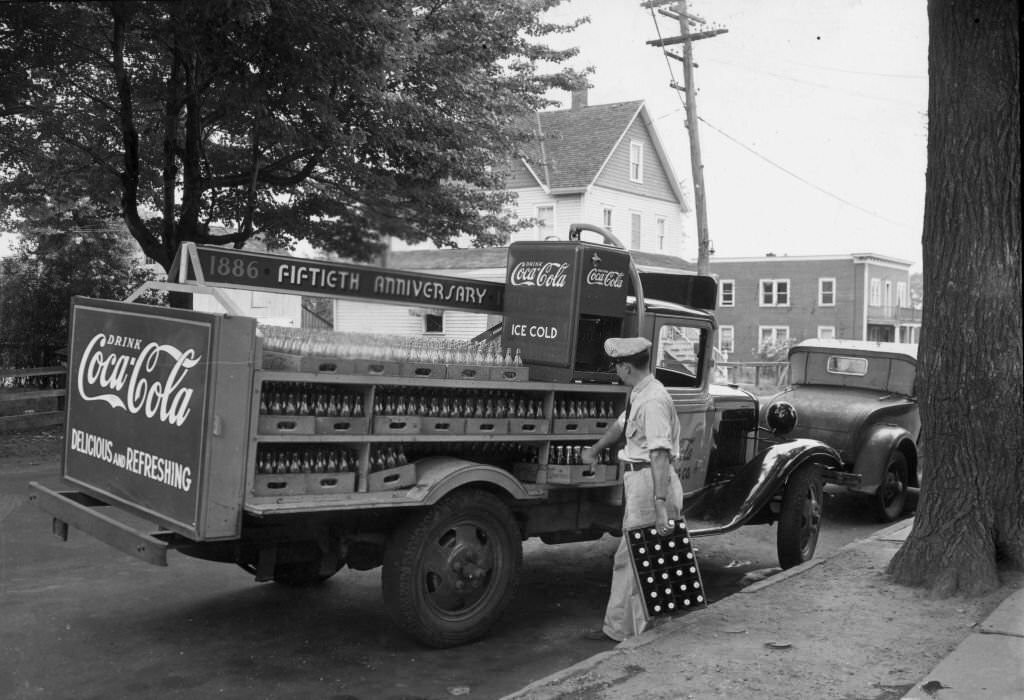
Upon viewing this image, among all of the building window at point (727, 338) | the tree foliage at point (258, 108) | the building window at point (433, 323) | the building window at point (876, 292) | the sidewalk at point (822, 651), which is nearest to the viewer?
the sidewalk at point (822, 651)

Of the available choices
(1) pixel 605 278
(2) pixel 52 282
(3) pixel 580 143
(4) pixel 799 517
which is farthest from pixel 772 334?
(1) pixel 605 278

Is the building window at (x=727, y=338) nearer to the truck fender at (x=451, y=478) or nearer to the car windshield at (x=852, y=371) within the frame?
the car windshield at (x=852, y=371)

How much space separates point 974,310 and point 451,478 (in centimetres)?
344

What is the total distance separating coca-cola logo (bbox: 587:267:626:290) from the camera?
6023 millimetres

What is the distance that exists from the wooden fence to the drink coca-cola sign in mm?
8569

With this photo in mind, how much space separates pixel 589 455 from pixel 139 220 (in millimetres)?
10104

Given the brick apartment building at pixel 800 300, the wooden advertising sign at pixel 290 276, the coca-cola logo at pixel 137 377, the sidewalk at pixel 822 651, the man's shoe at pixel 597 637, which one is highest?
the brick apartment building at pixel 800 300

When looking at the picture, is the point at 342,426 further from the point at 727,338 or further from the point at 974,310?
the point at 727,338

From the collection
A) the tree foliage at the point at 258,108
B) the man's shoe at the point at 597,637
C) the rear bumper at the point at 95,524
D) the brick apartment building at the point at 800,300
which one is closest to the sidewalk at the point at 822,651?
the man's shoe at the point at 597,637

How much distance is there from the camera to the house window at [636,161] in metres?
30.5

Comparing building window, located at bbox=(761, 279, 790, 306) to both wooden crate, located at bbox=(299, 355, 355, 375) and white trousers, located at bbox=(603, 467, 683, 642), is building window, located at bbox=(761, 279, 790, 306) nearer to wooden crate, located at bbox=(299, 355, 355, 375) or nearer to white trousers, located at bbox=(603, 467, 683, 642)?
white trousers, located at bbox=(603, 467, 683, 642)

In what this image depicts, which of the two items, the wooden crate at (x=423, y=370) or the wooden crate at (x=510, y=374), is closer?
the wooden crate at (x=423, y=370)

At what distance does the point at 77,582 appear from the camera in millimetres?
6414

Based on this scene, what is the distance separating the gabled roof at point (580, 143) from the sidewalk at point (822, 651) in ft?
40.0
